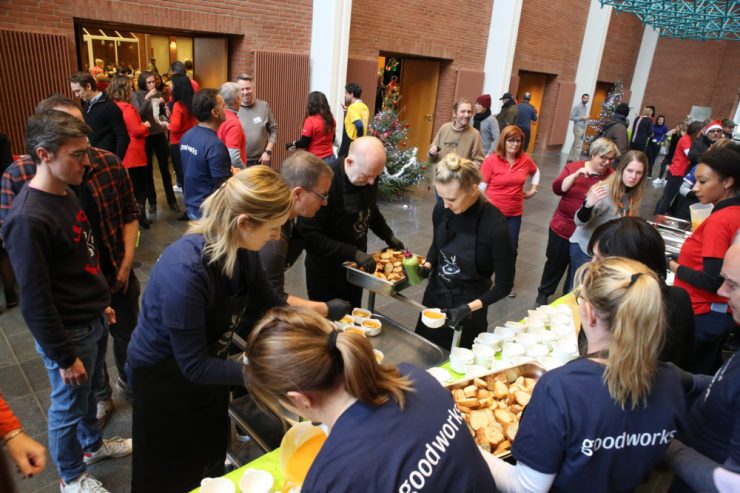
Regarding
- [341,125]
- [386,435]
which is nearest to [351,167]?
[386,435]

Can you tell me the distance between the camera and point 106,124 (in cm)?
473

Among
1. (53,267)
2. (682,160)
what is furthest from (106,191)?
(682,160)

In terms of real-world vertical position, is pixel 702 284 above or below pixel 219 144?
below

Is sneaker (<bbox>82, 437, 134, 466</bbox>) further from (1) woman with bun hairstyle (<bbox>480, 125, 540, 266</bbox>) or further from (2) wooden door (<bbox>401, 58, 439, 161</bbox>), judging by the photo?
(2) wooden door (<bbox>401, 58, 439, 161</bbox>)

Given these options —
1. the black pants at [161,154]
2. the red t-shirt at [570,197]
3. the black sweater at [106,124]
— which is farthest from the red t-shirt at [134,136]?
the red t-shirt at [570,197]

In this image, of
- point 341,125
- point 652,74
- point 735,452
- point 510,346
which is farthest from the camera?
point 652,74

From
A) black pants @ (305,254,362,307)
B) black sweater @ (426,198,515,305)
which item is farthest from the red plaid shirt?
black sweater @ (426,198,515,305)

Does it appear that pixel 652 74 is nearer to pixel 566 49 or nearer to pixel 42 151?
pixel 566 49

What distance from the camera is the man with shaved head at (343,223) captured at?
279 cm

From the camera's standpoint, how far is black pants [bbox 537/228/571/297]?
4191mm

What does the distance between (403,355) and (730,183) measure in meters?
2.37

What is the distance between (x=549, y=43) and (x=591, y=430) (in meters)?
14.4

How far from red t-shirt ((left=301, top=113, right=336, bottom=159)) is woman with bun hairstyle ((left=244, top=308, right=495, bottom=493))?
4.94 metres

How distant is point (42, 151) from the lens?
6.09 feet
